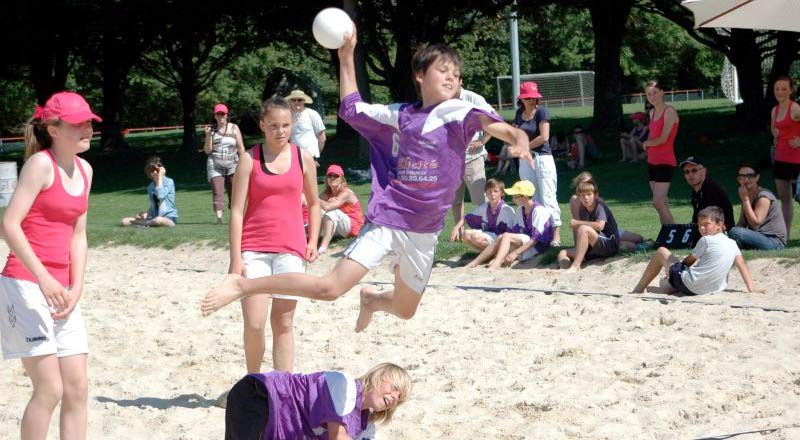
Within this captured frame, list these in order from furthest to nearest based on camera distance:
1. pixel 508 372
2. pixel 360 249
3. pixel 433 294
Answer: pixel 433 294 → pixel 508 372 → pixel 360 249

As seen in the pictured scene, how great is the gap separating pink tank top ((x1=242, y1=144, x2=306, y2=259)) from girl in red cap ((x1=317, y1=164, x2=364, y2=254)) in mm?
6198

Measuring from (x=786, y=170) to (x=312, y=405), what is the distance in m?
7.69

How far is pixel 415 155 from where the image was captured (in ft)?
18.2

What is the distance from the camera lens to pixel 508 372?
22.9 feet

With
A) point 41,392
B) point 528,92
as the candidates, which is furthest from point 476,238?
point 41,392

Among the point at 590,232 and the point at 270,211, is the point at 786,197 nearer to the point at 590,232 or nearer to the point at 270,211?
the point at 590,232

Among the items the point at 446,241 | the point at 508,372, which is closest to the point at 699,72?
the point at 446,241

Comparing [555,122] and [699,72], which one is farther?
[699,72]

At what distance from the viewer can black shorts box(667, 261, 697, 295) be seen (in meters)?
9.09

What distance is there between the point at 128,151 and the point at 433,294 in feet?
87.3

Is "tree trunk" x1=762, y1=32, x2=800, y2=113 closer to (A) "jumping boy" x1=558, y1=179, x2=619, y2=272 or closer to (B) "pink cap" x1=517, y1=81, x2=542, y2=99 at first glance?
(B) "pink cap" x1=517, y1=81, x2=542, y2=99

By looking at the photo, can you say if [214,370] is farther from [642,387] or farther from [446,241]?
[446,241]

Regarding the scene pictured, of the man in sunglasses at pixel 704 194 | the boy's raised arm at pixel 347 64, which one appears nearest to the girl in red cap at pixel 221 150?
the man in sunglasses at pixel 704 194

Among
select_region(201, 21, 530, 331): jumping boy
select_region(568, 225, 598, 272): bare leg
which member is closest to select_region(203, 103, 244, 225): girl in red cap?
select_region(568, 225, 598, 272): bare leg
